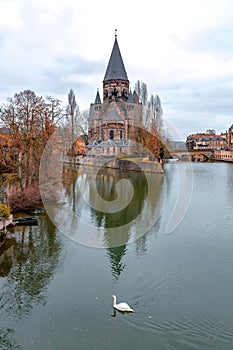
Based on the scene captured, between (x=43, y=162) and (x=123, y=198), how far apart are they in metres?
4.57

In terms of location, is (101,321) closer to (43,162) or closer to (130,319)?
(130,319)

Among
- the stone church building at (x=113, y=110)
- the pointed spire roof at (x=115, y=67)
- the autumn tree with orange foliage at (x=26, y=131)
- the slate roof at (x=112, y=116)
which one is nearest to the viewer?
the autumn tree with orange foliage at (x=26, y=131)

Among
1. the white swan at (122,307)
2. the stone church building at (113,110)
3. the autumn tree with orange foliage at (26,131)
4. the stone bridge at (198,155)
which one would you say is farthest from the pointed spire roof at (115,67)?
the white swan at (122,307)

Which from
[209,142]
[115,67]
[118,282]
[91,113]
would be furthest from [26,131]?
[209,142]

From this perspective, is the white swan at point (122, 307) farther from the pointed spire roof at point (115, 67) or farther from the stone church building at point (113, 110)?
the pointed spire roof at point (115, 67)

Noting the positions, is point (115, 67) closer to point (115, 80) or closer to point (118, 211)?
point (115, 80)

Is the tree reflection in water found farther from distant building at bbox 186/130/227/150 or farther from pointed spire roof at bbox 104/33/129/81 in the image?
distant building at bbox 186/130/227/150

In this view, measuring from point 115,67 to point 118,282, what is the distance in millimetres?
45029

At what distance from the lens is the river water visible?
17.9ft

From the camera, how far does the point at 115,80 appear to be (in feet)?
163

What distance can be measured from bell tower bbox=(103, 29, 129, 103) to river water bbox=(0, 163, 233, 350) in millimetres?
39096

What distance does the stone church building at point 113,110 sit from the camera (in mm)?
46531

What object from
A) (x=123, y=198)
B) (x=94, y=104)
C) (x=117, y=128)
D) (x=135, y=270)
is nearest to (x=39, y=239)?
(x=135, y=270)

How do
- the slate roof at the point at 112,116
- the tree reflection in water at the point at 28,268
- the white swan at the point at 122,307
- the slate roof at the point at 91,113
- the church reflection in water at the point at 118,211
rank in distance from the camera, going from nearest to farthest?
1. the white swan at the point at 122,307
2. the tree reflection in water at the point at 28,268
3. the church reflection in water at the point at 118,211
4. the slate roof at the point at 112,116
5. the slate roof at the point at 91,113
